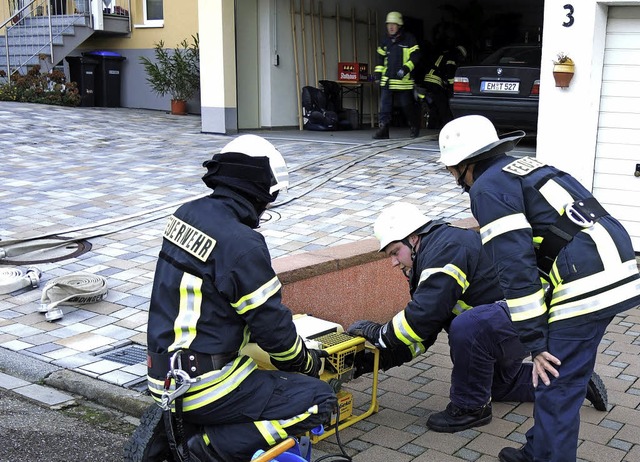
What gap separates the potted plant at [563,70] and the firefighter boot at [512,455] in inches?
211

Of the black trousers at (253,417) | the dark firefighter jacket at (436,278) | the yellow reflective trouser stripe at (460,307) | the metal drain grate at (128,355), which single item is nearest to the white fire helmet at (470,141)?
the dark firefighter jacket at (436,278)

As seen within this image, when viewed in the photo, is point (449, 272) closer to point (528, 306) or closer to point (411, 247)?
point (411, 247)

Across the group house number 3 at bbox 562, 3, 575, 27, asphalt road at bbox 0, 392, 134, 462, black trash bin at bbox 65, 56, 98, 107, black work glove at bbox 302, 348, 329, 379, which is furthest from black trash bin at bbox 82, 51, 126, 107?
black work glove at bbox 302, 348, 329, 379

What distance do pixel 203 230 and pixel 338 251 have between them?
2564 mm

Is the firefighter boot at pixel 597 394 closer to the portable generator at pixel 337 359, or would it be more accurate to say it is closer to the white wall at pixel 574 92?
the portable generator at pixel 337 359

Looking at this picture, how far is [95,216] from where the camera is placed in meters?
8.09

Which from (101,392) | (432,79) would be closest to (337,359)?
(101,392)

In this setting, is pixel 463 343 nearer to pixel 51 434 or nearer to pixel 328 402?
pixel 328 402

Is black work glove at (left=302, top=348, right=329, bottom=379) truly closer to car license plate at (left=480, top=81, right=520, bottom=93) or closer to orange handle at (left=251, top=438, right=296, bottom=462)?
orange handle at (left=251, top=438, right=296, bottom=462)

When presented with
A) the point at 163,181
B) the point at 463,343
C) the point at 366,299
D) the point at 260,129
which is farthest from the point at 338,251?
the point at 260,129

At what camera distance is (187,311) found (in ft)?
9.80

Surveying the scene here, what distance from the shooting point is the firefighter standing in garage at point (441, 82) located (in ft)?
50.4

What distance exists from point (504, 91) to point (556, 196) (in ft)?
25.7

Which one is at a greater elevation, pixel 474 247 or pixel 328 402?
pixel 474 247
